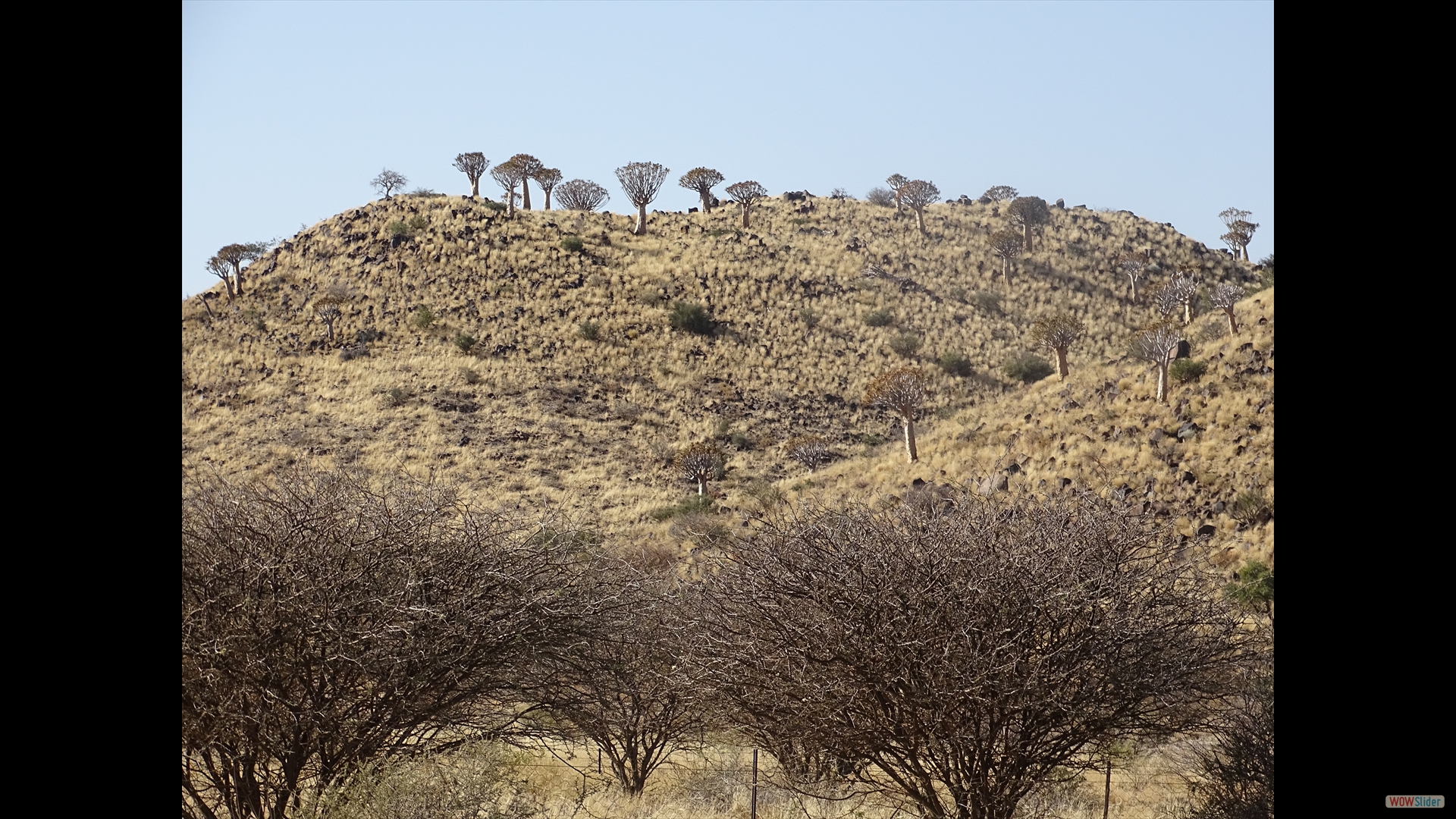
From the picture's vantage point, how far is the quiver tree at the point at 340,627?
31.9 ft

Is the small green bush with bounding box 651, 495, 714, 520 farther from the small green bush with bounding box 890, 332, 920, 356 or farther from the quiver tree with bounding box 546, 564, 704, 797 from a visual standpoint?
the small green bush with bounding box 890, 332, 920, 356

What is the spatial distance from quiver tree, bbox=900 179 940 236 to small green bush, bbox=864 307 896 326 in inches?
716

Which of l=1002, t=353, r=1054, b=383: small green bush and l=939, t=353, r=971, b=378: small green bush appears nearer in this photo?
l=1002, t=353, r=1054, b=383: small green bush

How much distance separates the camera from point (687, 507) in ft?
128

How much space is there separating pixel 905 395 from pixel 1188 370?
10764 mm

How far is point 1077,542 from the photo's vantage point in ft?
36.4

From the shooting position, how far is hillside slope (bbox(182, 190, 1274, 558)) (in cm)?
3484

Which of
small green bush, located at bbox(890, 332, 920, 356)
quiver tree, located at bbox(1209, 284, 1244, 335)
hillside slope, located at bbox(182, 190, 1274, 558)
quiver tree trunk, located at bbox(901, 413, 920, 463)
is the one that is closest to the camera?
hillside slope, located at bbox(182, 190, 1274, 558)

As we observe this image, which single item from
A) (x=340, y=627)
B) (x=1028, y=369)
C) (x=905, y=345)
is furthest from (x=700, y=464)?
(x=340, y=627)

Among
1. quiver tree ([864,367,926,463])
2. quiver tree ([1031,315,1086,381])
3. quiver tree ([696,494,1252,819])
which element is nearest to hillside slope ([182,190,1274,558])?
quiver tree ([864,367,926,463])
